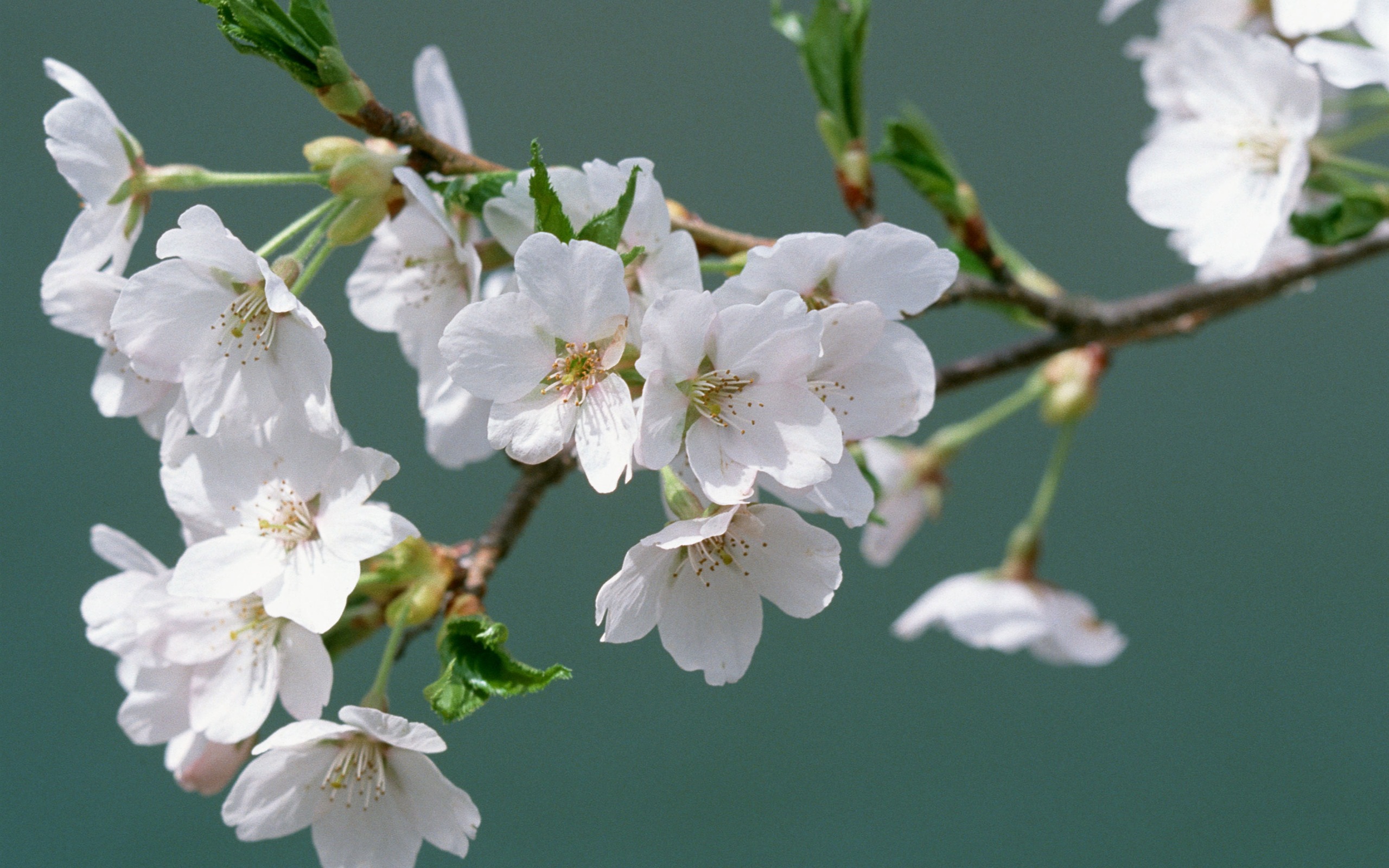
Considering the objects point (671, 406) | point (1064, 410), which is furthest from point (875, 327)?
point (1064, 410)

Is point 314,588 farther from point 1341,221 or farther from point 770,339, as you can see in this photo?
point 1341,221

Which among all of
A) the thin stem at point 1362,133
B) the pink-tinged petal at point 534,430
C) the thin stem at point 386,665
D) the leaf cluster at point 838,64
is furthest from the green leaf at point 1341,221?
the thin stem at point 386,665

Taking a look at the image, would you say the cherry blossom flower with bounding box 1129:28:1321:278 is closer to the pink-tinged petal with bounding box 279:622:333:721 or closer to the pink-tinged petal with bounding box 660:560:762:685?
the pink-tinged petal with bounding box 660:560:762:685

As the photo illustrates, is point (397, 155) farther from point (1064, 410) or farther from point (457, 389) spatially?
point (1064, 410)

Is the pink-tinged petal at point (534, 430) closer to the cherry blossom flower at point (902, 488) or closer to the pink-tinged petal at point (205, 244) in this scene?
the pink-tinged petal at point (205, 244)

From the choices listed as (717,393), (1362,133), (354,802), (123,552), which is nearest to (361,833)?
(354,802)

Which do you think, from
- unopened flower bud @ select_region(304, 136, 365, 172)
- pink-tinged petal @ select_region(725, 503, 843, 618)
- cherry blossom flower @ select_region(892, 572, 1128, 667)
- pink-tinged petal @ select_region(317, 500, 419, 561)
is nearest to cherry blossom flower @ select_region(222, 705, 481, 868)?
pink-tinged petal @ select_region(317, 500, 419, 561)
